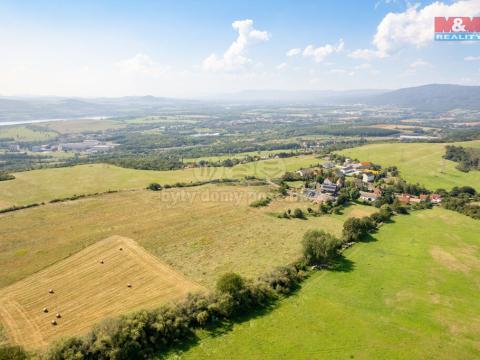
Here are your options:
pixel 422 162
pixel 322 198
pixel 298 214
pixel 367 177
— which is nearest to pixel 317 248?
pixel 298 214

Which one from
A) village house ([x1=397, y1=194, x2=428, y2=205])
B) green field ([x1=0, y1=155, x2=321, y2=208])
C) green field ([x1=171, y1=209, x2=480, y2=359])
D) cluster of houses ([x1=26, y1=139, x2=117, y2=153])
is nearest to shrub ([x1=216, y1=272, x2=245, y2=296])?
green field ([x1=171, y1=209, x2=480, y2=359])

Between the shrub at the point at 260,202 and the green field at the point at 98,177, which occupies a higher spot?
the green field at the point at 98,177

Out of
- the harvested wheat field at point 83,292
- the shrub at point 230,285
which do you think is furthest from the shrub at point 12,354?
the shrub at point 230,285

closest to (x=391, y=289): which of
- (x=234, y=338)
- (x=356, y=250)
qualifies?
(x=356, y=250)

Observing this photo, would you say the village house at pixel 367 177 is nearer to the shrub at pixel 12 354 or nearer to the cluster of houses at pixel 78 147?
the shrub at pixel 12 354

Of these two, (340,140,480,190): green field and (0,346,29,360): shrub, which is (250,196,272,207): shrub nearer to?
(340,140,480,190): green field

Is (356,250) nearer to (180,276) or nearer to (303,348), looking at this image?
(303,348)

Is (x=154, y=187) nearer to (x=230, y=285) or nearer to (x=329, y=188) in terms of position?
(x=329, y=188)
